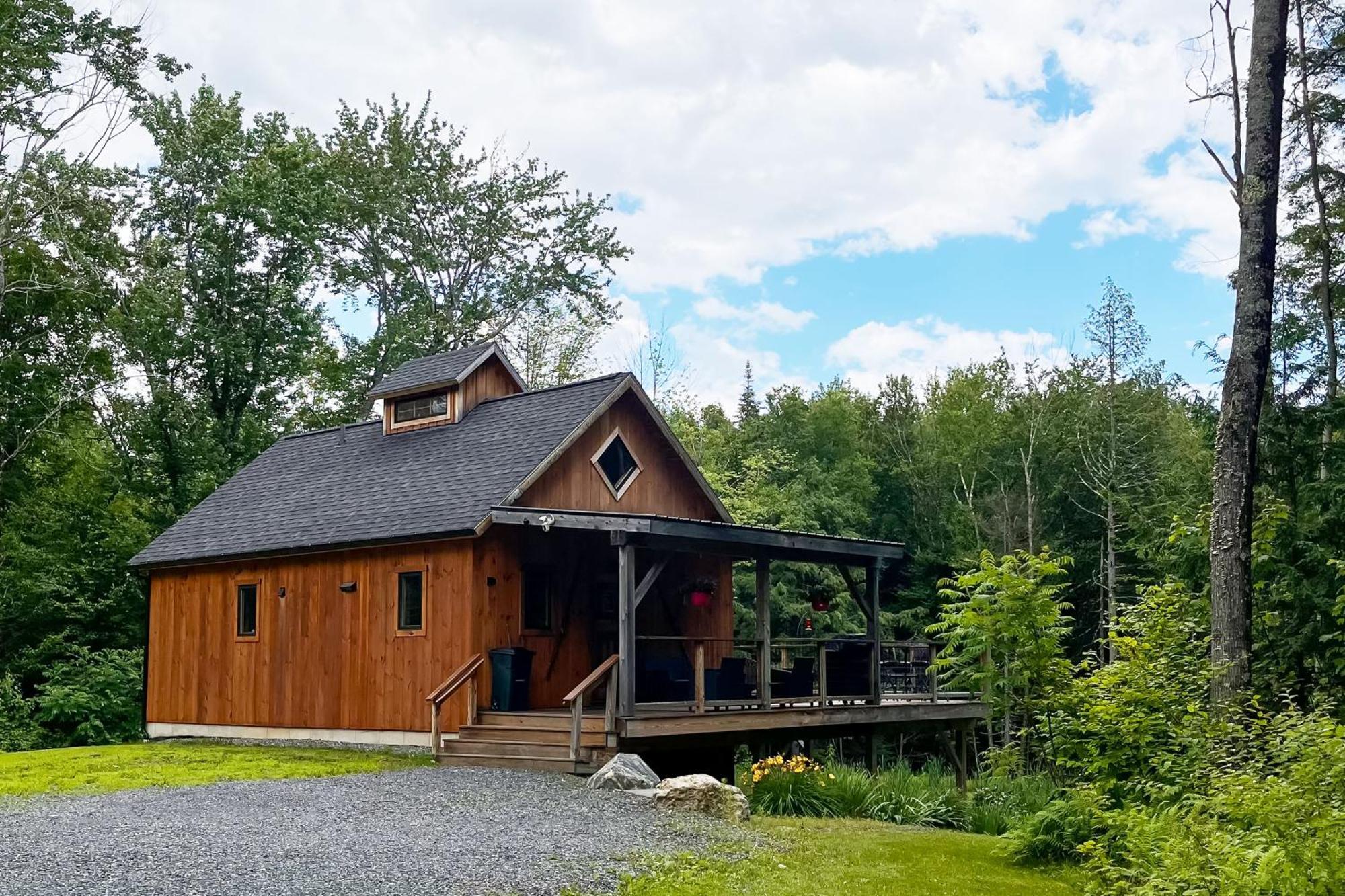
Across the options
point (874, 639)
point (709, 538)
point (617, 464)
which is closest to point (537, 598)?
point (617, 464)

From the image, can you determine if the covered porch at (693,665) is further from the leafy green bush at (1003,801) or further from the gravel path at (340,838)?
the leafy green bush at (1003,801)

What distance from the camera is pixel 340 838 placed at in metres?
9.29

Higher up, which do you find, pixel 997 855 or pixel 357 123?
pixel 357 123

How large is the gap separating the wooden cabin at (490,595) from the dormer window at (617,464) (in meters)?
0.04

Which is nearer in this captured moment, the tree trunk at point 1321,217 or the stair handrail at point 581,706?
the stair handrail at point 581,706

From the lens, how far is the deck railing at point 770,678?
15164 millimetres

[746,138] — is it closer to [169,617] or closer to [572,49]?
[572,49]

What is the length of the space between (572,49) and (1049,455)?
19595 millimetres

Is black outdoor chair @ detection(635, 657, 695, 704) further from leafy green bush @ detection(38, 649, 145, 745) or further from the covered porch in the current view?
leafy green bush @ detection(38, 649, 145, 745)

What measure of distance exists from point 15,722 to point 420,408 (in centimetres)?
1160

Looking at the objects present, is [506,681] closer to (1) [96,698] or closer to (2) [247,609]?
(2) [247,609]

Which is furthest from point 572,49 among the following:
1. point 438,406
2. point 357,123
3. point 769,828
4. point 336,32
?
point 769,828

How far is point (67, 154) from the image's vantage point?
28.0 metres

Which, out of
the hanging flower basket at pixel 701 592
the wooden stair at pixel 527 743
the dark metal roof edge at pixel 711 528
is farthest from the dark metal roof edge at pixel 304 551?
the hanging flower basket at pixel 701 592
